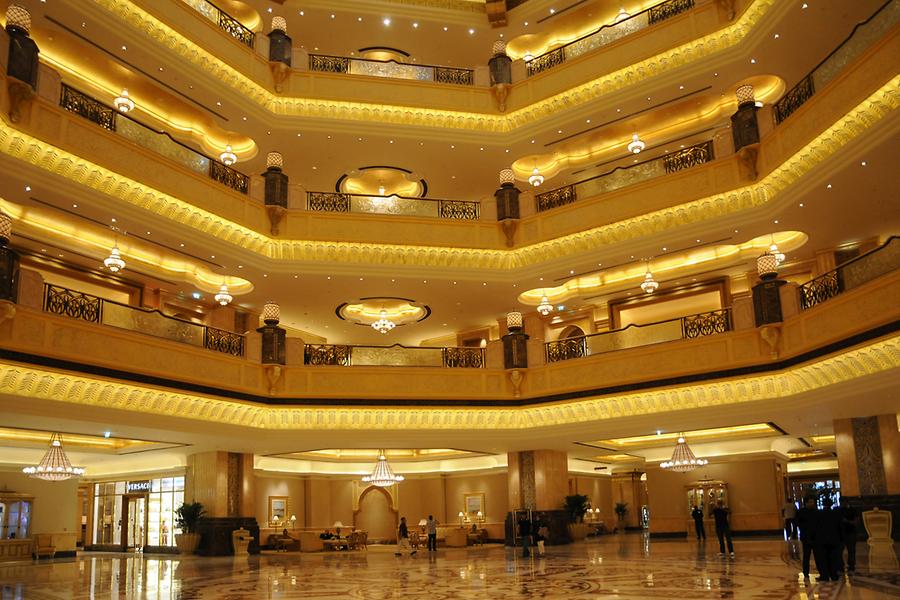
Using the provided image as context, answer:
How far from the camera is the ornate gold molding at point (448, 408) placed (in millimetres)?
13711

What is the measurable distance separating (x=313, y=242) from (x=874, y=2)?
1297 centimetres

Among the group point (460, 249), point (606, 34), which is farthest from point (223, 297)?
point (606, 34)

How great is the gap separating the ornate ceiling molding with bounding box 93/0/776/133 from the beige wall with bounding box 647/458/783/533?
12.2 metres

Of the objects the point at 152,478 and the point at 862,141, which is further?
the point at 152,478

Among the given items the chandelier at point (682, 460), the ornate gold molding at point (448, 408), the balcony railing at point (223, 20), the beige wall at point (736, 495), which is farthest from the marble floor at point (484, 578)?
the balcony railing at point (223, 20)

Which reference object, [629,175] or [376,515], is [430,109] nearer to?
[629,175]

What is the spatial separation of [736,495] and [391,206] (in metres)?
13.7

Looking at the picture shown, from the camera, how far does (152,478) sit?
23.8m

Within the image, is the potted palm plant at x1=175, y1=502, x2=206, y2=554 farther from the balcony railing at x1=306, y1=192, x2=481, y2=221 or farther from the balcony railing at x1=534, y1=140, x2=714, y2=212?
the balcony railing at x1=534, y1=140, x2=714, y2=212

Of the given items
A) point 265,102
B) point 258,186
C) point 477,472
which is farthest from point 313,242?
point 477,472

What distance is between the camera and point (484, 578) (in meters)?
11.9

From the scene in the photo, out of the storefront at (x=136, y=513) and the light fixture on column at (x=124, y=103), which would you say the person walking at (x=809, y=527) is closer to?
the light fixture on column at (x=124, y=103)

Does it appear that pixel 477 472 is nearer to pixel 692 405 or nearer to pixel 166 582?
pixel 692 405

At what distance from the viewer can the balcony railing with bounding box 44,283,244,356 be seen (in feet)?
47.4
